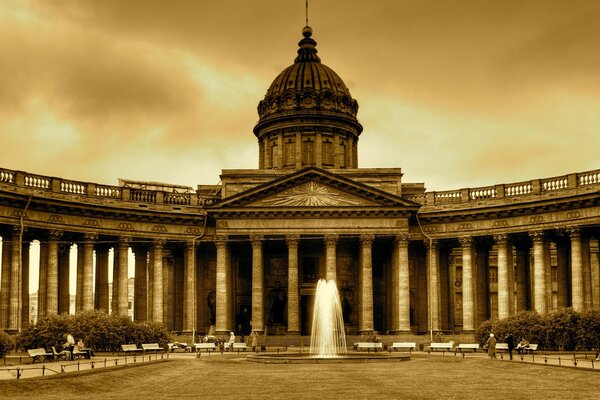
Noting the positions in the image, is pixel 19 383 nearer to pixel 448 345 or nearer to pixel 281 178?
pixel 448 345

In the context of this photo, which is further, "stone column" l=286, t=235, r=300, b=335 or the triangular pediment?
the triangular pediment

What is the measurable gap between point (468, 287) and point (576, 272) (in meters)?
9.56

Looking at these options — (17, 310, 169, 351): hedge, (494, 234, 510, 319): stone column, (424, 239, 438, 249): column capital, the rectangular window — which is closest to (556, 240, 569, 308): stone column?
(494, 234, 510, 319): stone column

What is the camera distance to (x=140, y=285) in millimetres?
75875

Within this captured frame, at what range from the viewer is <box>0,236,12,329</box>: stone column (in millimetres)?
61500

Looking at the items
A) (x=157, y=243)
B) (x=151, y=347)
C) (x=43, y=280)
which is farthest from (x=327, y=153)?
(x=151, y=347)

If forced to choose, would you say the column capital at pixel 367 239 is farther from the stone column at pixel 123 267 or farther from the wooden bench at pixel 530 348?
the stone column at pixel 123 267

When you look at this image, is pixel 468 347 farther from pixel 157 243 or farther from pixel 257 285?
pixel 157 243

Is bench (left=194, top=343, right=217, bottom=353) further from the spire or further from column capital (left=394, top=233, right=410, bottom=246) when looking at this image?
the spire

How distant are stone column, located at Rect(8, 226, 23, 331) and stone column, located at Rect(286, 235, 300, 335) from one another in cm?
2115

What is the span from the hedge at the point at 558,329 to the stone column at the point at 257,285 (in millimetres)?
19547

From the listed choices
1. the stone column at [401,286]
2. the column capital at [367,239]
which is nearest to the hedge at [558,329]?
the stone column at [401,286]

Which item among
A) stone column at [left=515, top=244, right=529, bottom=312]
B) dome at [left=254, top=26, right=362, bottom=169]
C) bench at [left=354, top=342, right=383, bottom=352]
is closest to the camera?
bench at [left=354, top=342, right=383, bottom=352]

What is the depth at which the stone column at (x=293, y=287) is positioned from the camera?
236 feet
